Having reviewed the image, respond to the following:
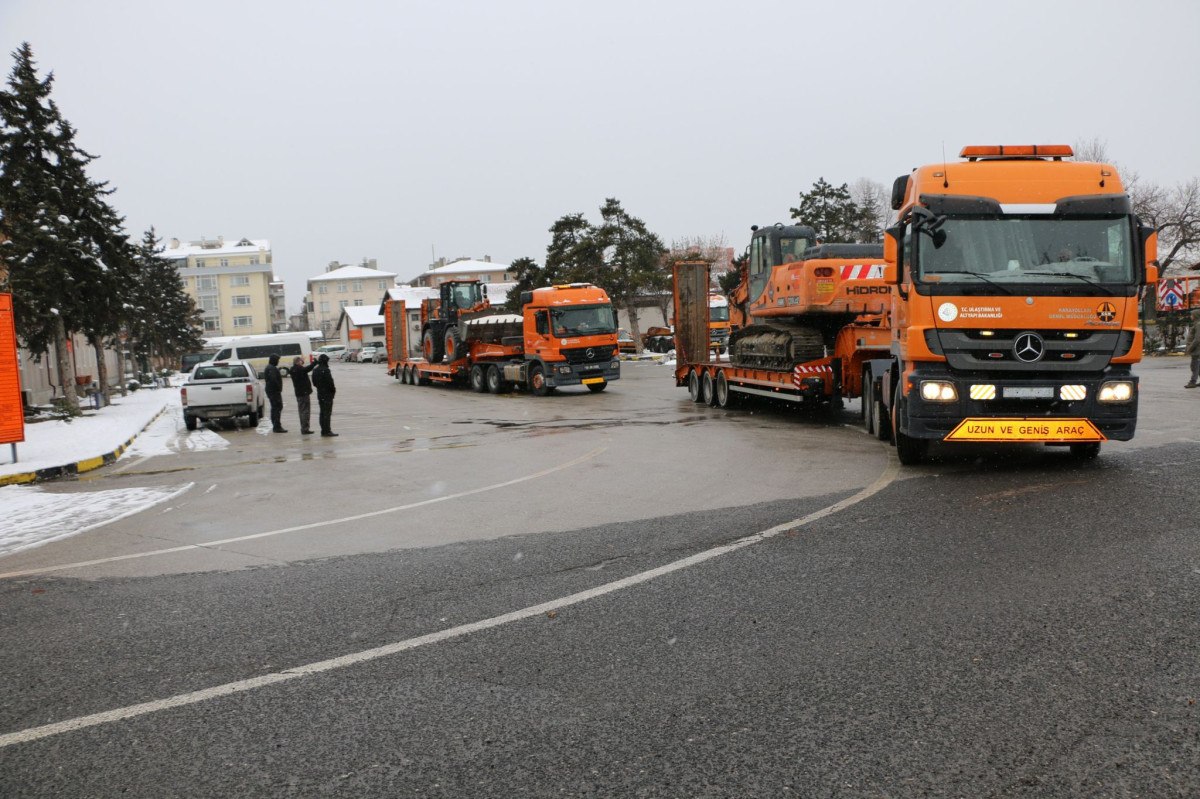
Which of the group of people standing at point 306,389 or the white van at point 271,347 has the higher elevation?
the white van at point 271,347

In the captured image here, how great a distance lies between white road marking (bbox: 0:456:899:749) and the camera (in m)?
4.06

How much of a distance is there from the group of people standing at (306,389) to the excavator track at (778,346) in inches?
336

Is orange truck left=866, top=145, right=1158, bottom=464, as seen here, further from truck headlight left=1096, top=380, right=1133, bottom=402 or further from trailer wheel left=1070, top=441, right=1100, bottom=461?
trailer wheel left=1070, top=441, right=1100, bottom=461

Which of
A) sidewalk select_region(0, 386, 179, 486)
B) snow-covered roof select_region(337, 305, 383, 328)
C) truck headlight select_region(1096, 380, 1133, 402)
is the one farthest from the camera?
snow-covered roof select_region(337, 305, 383, 328)

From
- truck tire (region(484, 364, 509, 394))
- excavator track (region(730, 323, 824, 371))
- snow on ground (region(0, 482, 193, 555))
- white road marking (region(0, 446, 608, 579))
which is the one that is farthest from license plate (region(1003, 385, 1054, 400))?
truck tire (region(484, 364, 509, 394))

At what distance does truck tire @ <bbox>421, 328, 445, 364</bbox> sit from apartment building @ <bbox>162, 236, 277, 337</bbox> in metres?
95.2

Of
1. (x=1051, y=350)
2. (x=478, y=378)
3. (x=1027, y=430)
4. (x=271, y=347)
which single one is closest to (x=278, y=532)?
(x=1027, y=430)

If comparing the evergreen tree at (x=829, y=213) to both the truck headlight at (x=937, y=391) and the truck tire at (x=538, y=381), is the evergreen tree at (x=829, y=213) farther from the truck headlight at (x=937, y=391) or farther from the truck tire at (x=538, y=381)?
the truck headlight at (x=937, y=391)

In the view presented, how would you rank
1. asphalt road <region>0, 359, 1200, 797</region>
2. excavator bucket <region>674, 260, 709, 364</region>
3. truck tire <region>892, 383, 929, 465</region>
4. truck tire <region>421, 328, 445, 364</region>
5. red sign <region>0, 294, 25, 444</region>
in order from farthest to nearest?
truck tire <region>421, 328, 445, 364</region>, excavator bucket <region>674, 260, 709, 364</region>, red sign <region>0, 294, 25, 444</region>, truck tire <region>892, 383, 929, 465</region>, asphalt road <region>0, 359, 1200, 797</region>

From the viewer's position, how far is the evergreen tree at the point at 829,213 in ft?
203

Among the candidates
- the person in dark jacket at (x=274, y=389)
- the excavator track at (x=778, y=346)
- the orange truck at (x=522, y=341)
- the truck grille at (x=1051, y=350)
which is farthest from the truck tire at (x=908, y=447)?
the orange truck at (x=522, y=341)

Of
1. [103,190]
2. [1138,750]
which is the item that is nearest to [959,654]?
[1138,750]

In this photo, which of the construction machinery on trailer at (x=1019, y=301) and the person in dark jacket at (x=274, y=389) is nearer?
the construction machinery on trailer at (x=1019, y=301)

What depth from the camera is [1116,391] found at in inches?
378
